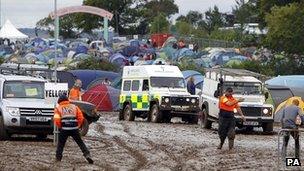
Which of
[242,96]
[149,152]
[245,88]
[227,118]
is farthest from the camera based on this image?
[245,88]

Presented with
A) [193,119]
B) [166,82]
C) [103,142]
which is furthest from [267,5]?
[103,142]

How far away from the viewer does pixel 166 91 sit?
3391cm

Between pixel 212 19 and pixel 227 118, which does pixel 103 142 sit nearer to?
pixel 227 118

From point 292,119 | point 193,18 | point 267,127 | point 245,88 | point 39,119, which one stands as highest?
point 193,18

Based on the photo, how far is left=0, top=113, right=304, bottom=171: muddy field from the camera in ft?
57.4

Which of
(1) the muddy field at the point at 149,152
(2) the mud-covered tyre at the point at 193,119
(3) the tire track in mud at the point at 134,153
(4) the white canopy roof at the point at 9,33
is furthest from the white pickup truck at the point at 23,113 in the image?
(4) the white canopy roof at the point at 9,33

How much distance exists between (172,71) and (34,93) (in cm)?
1120

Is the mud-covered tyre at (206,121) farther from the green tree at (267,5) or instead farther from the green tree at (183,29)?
the green tree at (183,29)

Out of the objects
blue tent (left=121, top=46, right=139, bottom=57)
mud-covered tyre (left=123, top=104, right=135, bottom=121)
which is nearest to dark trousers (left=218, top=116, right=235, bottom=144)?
mud-covered tyre (left=123, top=104, right=135, bottom=121)

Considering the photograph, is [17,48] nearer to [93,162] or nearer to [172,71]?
[172,71]

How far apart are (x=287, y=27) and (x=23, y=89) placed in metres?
32.6

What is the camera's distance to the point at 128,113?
3566 cm

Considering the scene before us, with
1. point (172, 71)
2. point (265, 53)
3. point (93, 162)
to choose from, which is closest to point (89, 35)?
point (265, 53)

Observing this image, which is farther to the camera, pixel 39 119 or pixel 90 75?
pixel 90 75
